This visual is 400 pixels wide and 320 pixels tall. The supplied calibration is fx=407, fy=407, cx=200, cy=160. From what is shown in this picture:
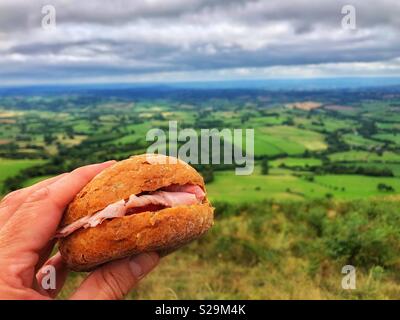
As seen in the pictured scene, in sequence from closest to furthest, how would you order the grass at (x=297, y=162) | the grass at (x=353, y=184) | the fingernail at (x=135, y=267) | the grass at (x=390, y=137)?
the fingernail at (x=135, y=267) → the grass at (x=353, y=184) → the grass at (x=297, y=162) → the grass at (x=390, y=137)

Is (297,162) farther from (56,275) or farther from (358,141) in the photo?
(56,275)

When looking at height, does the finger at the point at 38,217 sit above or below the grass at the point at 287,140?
above

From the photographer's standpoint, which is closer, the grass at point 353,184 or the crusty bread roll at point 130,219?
the crusty bread roll at point 130,219

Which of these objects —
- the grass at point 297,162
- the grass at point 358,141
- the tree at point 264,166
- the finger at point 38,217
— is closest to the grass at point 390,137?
the grass at point 358,141

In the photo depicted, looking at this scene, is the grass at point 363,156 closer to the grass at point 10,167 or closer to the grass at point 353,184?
the grass at point 353,184

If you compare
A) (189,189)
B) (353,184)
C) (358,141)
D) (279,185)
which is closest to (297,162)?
(358,141)
